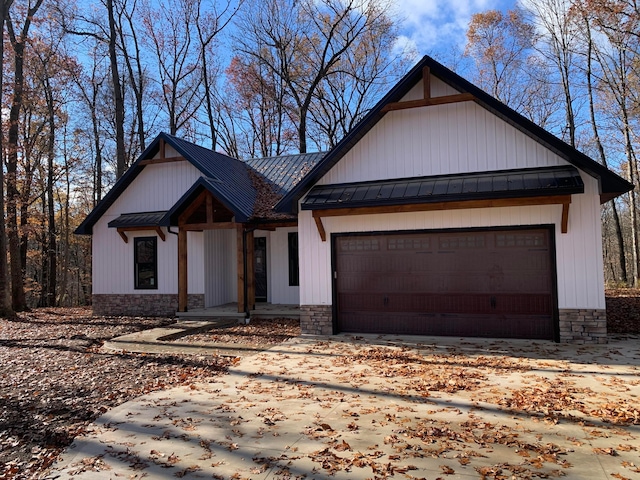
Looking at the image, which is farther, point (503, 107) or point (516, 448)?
point (503, 107)

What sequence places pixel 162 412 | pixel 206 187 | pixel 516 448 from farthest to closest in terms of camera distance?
pixel 206 187 < pixel 162 412 < pixel 516 448

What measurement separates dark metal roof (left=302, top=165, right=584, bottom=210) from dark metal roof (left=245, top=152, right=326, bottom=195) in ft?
17.2

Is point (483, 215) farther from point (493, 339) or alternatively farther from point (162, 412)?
point (162, 412)

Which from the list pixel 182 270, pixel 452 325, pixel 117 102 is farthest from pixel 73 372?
pixel 117 102

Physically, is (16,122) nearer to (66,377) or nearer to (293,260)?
(293,260)

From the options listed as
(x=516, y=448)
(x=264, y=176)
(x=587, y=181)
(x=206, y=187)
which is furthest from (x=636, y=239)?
(x=516, y=448)

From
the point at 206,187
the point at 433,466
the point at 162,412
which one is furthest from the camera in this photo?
the point at 206,187

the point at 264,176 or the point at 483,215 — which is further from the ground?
the point at 264,176

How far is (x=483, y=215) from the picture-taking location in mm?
9453

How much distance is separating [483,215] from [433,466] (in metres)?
6.46

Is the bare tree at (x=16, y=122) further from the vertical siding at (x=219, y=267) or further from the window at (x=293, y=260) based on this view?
the window at (x=293, y=260)

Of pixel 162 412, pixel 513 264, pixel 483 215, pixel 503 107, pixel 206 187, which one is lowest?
pixel 162 412

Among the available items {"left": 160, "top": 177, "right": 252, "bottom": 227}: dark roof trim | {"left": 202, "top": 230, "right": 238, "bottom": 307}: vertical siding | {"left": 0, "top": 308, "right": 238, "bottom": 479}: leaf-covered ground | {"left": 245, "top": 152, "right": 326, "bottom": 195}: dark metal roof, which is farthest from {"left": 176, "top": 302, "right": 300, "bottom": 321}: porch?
{"left": 245, "top": 152, "right": 326, "bottom": 195}: dark metal roof

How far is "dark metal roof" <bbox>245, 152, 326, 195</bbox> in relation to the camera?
1579 centimetres
